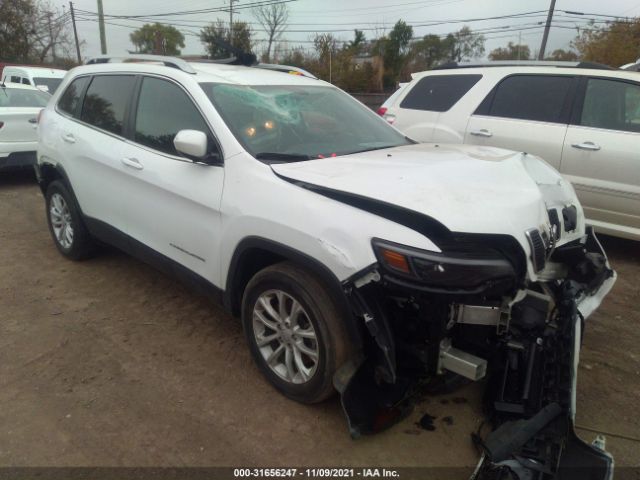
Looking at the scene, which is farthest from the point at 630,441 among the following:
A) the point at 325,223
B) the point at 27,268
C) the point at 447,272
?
the point at 27,268

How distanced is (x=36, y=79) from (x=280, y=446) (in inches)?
597

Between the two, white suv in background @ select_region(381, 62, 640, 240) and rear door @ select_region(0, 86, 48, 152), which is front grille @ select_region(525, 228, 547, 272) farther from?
rear door @ select_region(0, 86, 48, 152)

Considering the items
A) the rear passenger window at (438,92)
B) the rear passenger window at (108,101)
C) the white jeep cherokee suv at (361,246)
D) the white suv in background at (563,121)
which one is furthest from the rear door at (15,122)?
the white suv in background at (563,121)

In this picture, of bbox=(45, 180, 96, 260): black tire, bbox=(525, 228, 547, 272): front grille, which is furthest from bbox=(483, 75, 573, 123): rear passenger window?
bbox=(45, 180, 96, 260): black tire

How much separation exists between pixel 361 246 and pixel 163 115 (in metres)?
1.99

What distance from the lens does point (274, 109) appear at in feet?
11.0

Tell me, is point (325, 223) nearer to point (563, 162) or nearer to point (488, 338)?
point (488, 338)

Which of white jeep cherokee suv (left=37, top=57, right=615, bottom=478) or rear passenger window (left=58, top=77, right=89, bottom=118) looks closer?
white jeep cherokee suv (left=37, top=57, right=615, bottom=478)

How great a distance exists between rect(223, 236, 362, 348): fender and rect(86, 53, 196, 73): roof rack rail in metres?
1.47

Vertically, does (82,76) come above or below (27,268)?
above

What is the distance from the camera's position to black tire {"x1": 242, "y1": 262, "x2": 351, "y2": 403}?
2496 mm

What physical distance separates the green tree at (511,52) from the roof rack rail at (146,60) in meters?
48.7

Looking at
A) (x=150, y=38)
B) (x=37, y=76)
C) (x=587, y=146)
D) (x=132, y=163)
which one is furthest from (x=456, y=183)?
(x=150, y=38)

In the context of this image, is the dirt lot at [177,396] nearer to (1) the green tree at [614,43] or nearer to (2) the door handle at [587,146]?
(2) the door handle at [587,146]
